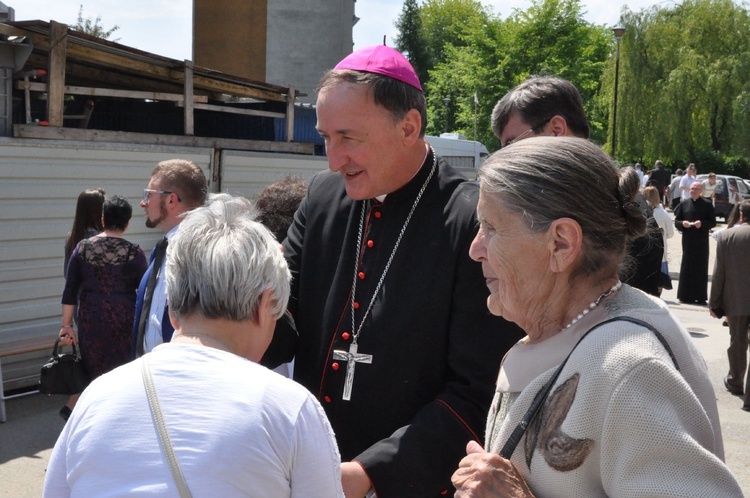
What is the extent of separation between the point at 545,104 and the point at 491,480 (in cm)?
173

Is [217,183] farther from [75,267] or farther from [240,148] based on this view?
[75,267]

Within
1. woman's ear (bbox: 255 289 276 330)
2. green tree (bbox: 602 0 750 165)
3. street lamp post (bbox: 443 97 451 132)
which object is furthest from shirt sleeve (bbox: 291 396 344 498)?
street lamp post (bbox: 443 97 451 132)

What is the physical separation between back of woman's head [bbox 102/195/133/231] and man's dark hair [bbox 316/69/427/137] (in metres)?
4.10

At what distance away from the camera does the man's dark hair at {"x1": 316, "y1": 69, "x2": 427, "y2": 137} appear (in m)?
2.34

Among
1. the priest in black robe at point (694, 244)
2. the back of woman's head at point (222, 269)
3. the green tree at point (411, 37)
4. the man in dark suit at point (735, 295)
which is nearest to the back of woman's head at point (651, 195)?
Answer: the man in dark suit at point (735, 295)

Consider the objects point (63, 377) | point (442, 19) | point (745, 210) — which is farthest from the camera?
point (442, 19)

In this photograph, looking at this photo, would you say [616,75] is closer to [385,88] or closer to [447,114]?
[447,114]

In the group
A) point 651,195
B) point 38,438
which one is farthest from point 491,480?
point 651,195

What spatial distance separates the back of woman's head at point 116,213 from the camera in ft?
20.0

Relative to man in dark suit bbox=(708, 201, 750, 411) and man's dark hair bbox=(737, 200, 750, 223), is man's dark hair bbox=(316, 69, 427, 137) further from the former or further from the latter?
man's dark hair bbox=(737, 200, 750, 223)

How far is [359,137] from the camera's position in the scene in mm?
2324

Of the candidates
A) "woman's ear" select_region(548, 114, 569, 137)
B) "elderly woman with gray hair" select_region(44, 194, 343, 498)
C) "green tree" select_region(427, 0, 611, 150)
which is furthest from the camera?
"green tree" select_region(427, 0, 611, 150)

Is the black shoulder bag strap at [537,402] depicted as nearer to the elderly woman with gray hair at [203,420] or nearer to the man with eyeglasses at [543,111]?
the elderly woman with gray hair at [203,420]

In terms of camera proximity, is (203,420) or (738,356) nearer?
(203,420)
